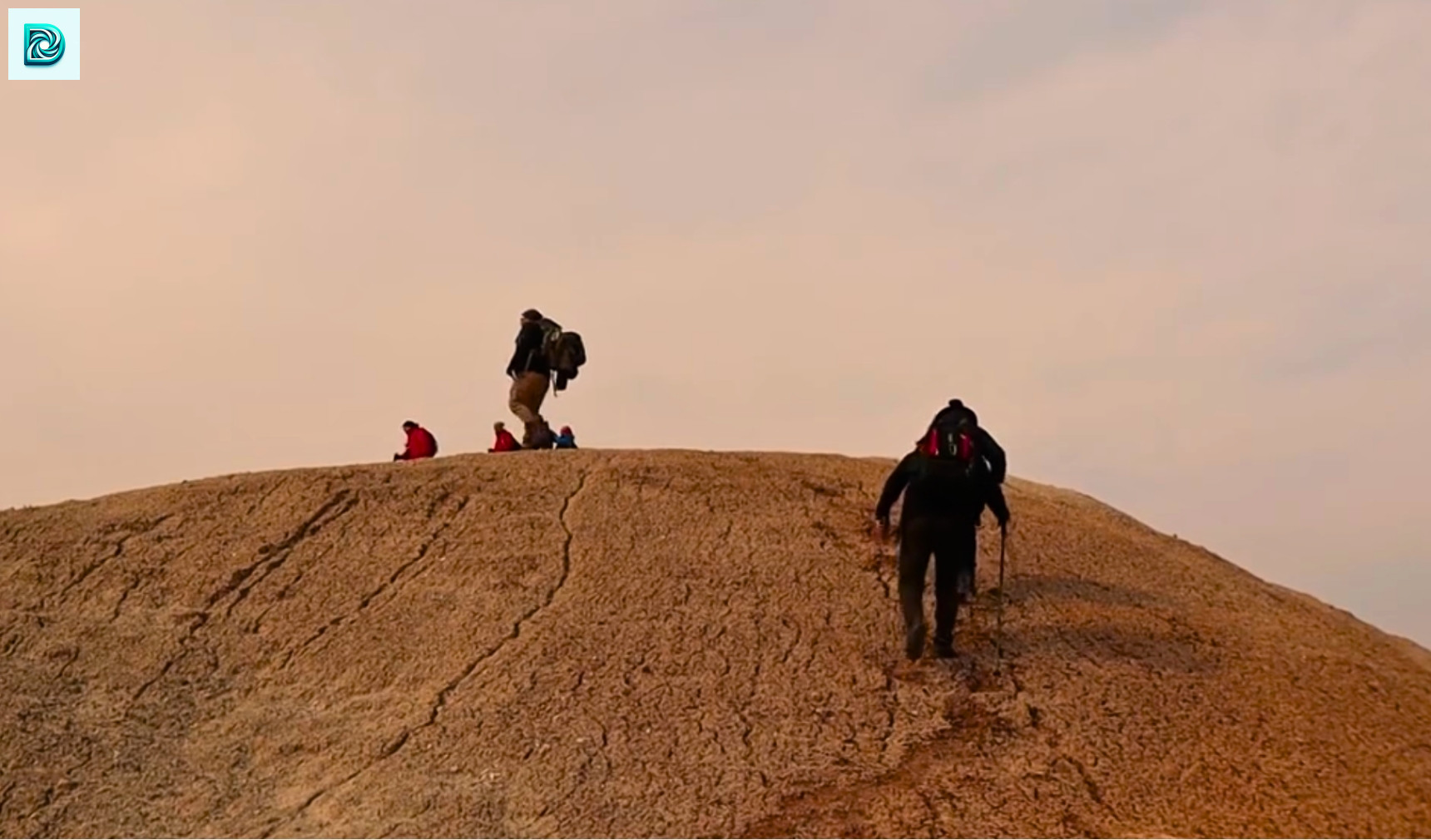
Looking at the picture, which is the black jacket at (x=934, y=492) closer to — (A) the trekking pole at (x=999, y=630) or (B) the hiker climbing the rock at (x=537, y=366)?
(A) the trekking pole at (x=999, y=630)

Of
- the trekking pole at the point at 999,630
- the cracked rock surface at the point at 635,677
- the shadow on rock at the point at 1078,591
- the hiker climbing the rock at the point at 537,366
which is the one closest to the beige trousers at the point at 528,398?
the hiker climbing the rock at the point at 537,366

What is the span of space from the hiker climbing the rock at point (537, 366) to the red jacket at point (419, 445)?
113 centimetres

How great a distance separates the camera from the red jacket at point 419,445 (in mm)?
17219

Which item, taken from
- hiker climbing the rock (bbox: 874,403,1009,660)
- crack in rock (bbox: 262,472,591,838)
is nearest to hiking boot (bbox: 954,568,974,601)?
hiker climbing the rock (bbox: 874,403,1009,660)

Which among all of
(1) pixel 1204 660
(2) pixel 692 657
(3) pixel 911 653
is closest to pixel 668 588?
(2) pixel 692 657

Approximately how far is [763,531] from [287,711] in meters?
4.23

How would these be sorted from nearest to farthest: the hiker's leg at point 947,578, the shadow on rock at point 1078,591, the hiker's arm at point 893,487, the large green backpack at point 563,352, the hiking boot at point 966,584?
1. the hiker's leg at point 947,578
2. the hiker's arm at point 893,487
3. the hiking boot at point 966,584
4. the shadow on rock at point 1078,591
5. the large green backpack at point 563,352

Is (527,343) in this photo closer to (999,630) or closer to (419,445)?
(419,445)

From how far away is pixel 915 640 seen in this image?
421 inches

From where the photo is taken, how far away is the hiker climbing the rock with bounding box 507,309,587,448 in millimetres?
16391

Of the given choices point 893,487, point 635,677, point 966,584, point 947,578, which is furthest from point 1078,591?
point 635,677

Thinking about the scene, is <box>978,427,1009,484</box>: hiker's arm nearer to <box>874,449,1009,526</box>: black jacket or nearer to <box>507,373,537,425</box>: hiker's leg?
<box>874,449,1009,526</box>: black jacket

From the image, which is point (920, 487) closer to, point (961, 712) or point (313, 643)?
point (961, 712)

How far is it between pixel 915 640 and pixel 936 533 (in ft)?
2.35
